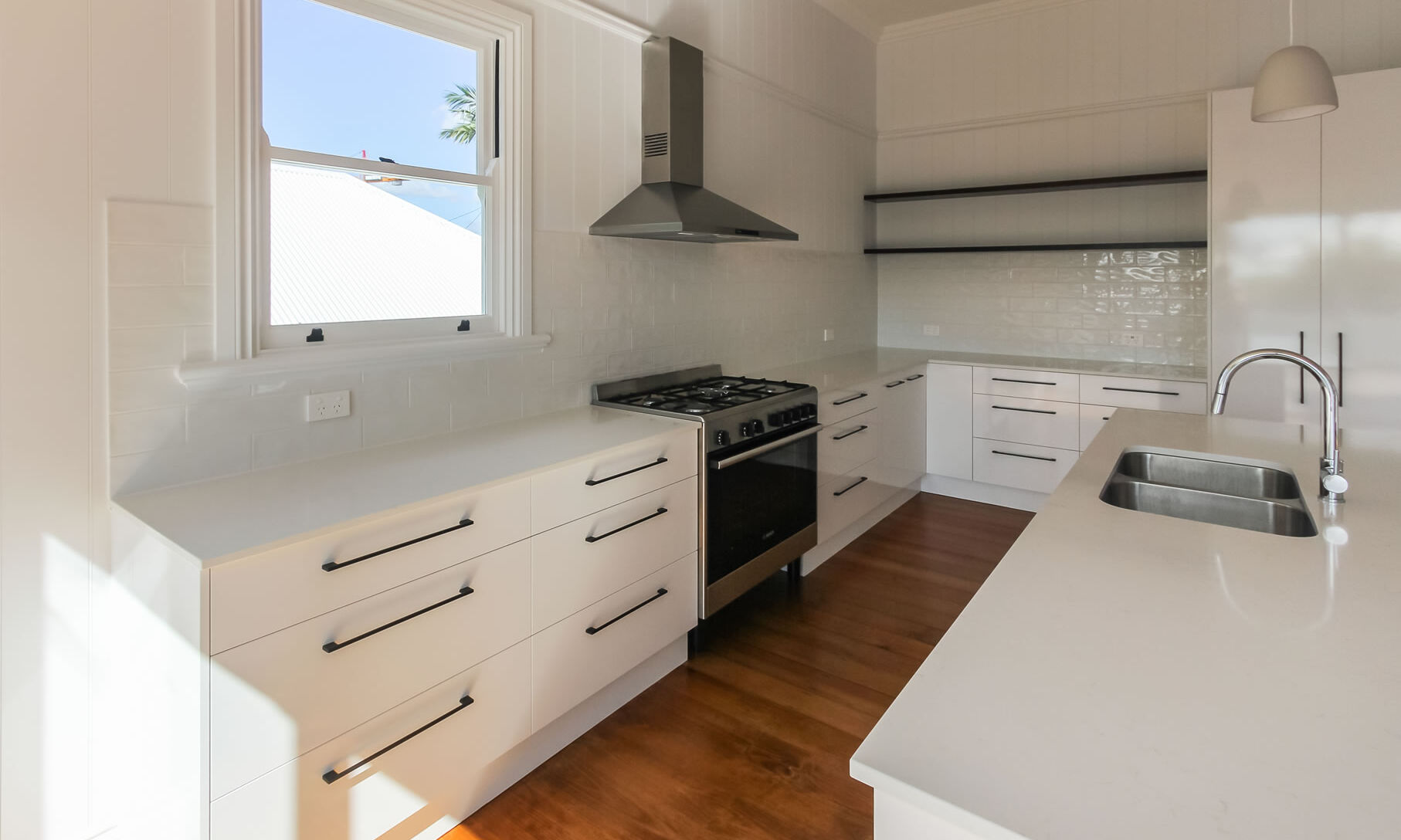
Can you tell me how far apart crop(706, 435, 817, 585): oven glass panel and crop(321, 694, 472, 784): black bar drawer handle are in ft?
3.48

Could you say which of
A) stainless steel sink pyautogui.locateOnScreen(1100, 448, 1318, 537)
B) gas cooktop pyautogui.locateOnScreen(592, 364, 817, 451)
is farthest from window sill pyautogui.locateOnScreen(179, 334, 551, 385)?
stainless steel sink pyautogui.locateOnScreen(1100, 448, 1318, 537)

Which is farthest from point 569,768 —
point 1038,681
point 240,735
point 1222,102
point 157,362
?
point 1222,102

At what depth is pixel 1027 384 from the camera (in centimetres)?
436

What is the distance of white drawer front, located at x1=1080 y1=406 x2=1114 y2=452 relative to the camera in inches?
163

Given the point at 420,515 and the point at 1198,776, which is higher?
the point at 420,515

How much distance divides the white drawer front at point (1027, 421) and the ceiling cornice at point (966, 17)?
93.6 inches

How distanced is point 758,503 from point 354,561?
1666 mm

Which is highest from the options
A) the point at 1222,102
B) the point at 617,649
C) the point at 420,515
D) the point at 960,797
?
the point at 1222,102

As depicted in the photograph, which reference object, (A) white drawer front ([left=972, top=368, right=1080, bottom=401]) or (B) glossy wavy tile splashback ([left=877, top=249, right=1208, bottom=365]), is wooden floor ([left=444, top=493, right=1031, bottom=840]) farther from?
(B) glossy wavy tile splashback ([left=877, top=249, right=1208, bottom=365])

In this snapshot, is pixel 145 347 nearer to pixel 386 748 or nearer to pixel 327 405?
pixel 327 405

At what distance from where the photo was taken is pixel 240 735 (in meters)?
1.41

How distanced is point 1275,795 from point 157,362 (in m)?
2.14

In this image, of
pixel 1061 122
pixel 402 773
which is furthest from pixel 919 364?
pixel 402 773

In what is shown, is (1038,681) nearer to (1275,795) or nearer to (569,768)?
(1275,795)
